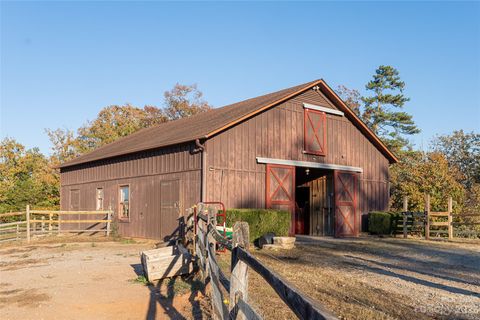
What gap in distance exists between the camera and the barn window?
19.2 metres

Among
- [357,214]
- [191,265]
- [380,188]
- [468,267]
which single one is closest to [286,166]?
[357,214]

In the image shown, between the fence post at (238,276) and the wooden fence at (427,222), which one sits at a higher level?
the fence post at (238,276)

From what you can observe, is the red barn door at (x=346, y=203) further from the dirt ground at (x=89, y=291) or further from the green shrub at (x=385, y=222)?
the dirt ground at (x=89, y=291)

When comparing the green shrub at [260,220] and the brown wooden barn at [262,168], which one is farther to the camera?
the brown wooden barn at [262,168]

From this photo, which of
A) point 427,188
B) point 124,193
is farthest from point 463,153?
point 124,193

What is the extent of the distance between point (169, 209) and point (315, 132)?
6938mm

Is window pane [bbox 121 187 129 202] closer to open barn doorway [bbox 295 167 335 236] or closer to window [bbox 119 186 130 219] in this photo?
window [bbox 119 186 130 219]

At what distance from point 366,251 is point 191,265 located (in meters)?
7.07

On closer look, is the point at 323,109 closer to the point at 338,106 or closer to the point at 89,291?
the point at 338,106

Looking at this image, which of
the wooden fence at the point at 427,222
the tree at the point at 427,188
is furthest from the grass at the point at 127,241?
the tree at the point at 427,188

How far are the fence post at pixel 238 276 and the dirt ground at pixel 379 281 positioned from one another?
193 cm

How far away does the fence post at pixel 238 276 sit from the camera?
4.40 m

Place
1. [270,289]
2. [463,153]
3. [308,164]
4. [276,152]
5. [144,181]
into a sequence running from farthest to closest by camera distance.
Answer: [463,153]
[144,181]
[308,164]
[276,152]
[270,289]

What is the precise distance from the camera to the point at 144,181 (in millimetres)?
19312
